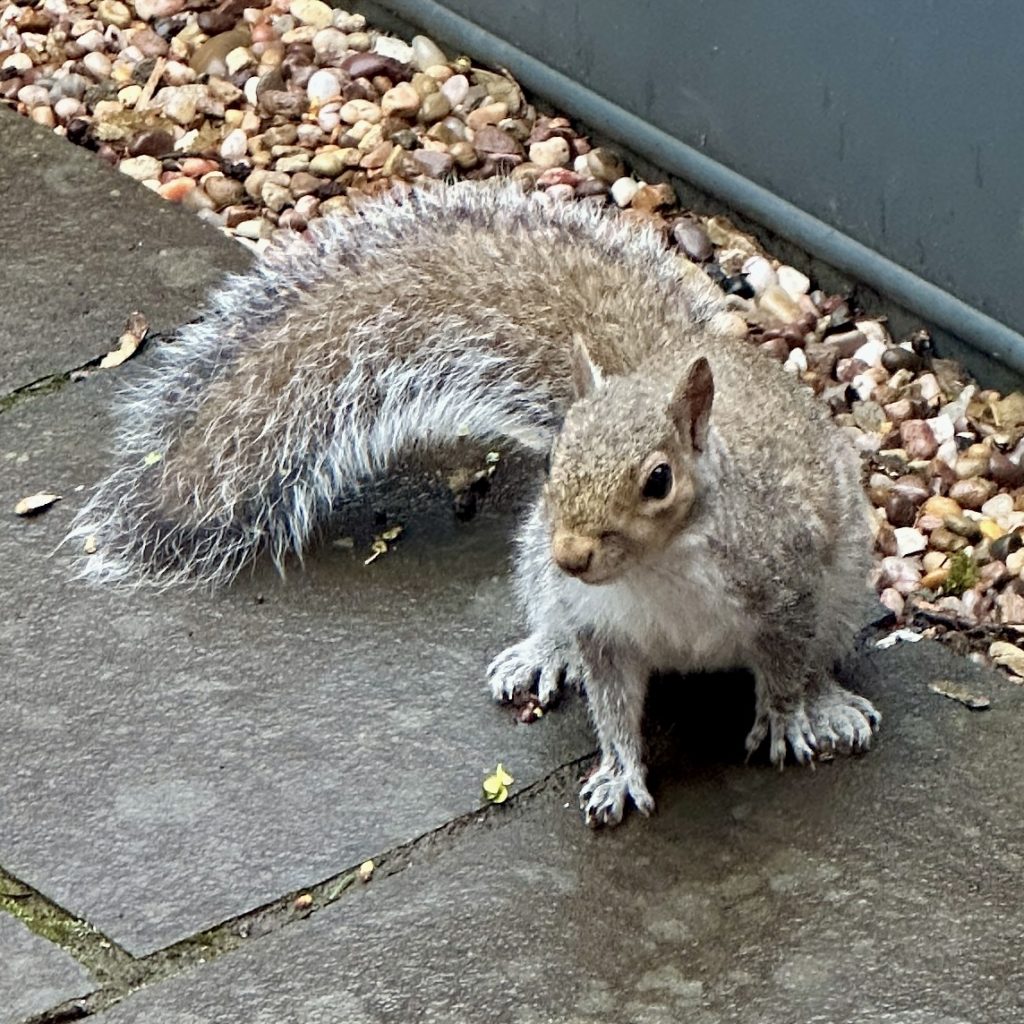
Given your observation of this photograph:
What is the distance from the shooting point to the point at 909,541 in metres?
3.23

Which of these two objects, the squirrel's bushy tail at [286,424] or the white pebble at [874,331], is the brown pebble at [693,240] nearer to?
the white pebble at [874,331]

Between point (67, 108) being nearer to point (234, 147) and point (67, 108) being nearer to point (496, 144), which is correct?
point (234, 147)

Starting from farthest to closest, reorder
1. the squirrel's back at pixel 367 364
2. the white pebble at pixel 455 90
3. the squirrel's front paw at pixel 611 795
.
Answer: the white pebble at pixel 455 90, the squirrel's back at pixel 367 364, the squirrel's front paw at pixel 611 795

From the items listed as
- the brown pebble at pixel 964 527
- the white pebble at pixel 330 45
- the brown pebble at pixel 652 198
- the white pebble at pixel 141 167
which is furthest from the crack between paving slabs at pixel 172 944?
the white pebble at pixel 330 45

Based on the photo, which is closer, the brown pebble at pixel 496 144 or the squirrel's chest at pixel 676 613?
the squirrel's chest at pixel 676 613

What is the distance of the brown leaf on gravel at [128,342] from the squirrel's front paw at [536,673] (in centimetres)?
102

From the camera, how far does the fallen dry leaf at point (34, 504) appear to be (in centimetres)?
318

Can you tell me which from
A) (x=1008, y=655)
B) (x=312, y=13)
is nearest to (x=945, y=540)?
(x=1008, y=655)

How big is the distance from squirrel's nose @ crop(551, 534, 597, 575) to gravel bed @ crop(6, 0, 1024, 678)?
0.89 meters

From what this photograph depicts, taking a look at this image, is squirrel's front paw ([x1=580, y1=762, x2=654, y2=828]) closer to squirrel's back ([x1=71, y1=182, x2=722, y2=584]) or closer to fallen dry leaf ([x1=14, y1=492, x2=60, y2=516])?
squirrel's back ([x1=71, y1=182, x2=722, y2=584])

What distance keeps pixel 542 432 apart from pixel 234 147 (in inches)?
58.8

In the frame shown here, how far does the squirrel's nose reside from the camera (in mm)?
2283

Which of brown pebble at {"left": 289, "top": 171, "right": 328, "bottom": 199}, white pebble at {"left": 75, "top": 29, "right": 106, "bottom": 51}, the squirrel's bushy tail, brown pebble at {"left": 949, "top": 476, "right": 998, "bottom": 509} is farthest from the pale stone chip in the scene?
white pebble at {"left": 75, "top": 29, "right": 106, "bottom": 51}

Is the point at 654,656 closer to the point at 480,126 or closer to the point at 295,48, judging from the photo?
the point at 480,126
